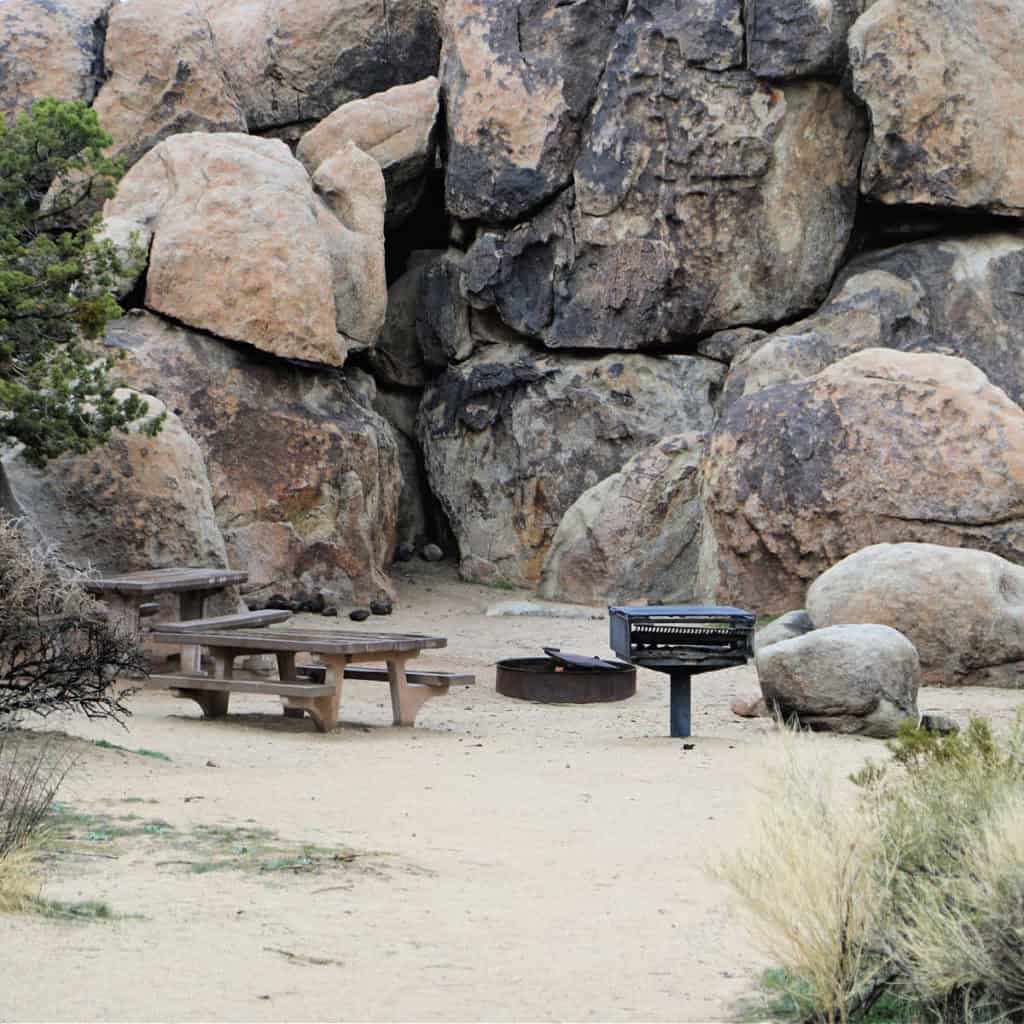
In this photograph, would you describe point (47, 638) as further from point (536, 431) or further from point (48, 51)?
point (48, 51)

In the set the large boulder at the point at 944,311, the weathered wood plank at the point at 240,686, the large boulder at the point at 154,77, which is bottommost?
the weathered wood plank at the point at 240,686

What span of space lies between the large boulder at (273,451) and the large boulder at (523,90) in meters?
4.19

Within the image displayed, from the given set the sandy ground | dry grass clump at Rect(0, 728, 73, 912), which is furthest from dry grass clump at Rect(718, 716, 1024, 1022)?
dry grass clump at Rect(0, 728, 73, 912)

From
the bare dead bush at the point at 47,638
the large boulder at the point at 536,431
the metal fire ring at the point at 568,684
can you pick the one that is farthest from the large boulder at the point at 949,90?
the bare dead bush at the point at 47,638

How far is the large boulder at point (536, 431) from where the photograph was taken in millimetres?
19859

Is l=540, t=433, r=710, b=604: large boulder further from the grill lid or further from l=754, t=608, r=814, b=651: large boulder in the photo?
the grill lid

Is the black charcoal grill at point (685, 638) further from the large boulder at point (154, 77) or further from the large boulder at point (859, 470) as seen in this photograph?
the large boulder at point (154, 77)

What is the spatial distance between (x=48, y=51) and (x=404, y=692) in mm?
12564

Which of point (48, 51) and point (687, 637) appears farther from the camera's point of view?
point (48, 51)

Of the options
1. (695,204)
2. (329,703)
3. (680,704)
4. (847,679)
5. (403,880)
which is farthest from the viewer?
(695,204)

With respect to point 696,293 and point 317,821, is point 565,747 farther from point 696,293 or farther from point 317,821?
point 696,293

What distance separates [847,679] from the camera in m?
8.95

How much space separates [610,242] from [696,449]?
3.65 meters

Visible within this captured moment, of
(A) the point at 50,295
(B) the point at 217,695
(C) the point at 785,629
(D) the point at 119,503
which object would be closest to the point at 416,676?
(B) the point at 217,695
